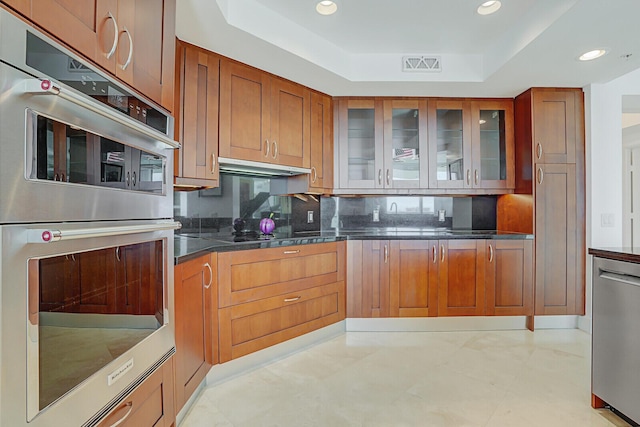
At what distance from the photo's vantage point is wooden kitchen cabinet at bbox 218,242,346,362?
7.39ft

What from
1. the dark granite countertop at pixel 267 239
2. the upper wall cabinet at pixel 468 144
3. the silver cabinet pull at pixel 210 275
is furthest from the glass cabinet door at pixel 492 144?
the silver cabinet pull at pixel 210 275

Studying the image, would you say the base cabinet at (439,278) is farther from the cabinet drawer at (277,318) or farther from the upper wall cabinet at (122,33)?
the upper wall cabinet at (122,33)

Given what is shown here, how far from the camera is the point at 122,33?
1.06 m

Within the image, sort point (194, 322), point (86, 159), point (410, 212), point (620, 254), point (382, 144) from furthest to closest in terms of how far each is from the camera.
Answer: point (410, 212) → point (382, 144) → point (194, 322) → point (620, 254) → point (86, 159)

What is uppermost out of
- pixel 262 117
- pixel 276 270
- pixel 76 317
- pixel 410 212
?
pixel 262 117

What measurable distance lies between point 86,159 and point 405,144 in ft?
9.78

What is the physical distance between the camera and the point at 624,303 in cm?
171

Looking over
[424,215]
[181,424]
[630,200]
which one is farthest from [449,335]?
[630,200]

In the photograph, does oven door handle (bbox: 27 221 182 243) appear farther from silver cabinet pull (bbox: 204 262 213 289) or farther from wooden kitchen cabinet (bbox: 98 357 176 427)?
silver cabinet pull (bbox: 204 262 213 289)

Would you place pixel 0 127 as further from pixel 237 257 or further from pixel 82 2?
pixel 237 257

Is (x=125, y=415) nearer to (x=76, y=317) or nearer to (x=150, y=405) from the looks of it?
(x=150, y=405)

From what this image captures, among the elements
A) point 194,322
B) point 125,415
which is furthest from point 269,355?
point 125,415

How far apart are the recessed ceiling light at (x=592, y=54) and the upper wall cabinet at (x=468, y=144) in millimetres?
878

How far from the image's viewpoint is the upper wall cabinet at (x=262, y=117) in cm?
253
